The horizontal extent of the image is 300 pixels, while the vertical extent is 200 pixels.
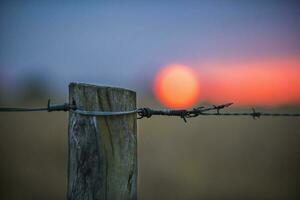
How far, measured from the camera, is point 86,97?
4.82 feet

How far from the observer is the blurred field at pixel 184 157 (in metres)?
14.5

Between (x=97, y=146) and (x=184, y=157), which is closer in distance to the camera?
(x=97, y=146)

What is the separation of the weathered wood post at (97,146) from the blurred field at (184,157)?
12.5 meters

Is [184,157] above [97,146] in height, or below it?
below

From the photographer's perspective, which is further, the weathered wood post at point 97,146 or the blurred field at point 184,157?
the blurred field at point 184,157

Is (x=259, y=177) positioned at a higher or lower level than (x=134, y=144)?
lower

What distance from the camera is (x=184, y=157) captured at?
1698 cm

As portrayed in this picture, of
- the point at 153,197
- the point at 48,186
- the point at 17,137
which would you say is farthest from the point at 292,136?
the point at 17,137

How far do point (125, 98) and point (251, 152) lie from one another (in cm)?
1634

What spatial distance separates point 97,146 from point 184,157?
15885 millimetres

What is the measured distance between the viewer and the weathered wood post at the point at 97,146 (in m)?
1.47

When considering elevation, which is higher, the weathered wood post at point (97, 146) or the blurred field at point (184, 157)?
the weathered wood post at point (97, 146)

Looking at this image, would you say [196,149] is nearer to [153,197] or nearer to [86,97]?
[153,197]

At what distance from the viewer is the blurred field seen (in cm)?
1446
